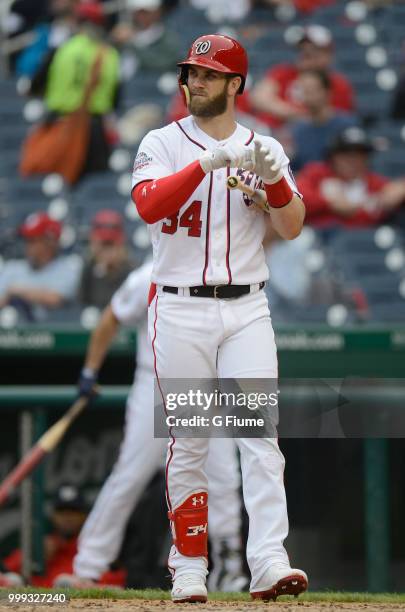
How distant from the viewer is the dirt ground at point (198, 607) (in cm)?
338

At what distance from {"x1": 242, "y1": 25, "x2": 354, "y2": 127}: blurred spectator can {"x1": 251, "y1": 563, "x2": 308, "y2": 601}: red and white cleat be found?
5.49m

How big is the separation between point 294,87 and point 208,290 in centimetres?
536

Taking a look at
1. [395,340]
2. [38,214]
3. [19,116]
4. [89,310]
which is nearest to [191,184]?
[395,340]

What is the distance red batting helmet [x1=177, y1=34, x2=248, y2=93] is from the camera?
364cm

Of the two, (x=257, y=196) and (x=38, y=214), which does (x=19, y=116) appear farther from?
(x=257, y=196)

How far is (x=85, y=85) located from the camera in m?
8.70

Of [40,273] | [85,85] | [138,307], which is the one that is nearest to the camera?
[138,307]

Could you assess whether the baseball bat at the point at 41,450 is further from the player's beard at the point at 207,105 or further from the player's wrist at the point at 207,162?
the player's wrist at the point at 207,162

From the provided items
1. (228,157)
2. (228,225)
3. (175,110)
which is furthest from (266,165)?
(175,110)

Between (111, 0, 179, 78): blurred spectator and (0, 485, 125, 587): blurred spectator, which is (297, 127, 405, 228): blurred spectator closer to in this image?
(111, 0, 179, 78): blurred spectator

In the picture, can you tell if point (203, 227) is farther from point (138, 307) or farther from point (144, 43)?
point (144, 43)

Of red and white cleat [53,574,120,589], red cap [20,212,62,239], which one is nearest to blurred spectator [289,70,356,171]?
red cap [20,212,62,239]

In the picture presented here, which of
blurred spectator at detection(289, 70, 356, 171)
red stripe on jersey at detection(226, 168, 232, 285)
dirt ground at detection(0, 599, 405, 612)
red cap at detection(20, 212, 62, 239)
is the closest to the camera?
dirt ground at detection(0, 599, 405, 612)

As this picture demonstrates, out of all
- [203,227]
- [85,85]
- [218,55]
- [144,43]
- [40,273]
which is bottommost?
[40,273]
